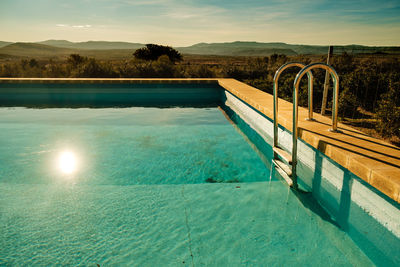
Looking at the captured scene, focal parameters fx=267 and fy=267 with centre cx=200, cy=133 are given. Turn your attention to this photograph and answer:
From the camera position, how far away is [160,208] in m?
2.46

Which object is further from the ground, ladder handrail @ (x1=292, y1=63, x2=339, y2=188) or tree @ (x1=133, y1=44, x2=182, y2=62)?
tree @ (x1=133, y1=44, x2=182, y2=62)

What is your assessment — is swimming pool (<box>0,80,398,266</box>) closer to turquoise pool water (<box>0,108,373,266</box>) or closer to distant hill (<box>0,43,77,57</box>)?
turquoise pool water (<box>0,108,373,266</box>)

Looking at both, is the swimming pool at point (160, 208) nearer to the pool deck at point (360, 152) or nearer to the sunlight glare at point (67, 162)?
the sunlight glare at point (67, 162)

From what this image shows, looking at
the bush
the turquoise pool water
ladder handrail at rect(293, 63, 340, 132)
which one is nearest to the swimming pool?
the turquoise pool water

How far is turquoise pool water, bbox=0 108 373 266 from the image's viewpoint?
1.87 m

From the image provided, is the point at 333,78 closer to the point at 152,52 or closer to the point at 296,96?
the point at 296,96

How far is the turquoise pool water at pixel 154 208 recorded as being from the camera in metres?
1.87

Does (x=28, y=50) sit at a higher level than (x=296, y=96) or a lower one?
higher

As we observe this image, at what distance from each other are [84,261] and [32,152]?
2.81 metres

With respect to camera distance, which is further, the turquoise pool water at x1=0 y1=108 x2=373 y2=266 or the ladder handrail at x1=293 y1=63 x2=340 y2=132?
the ladder handrail at x1=293 y1=63 x2=340 y2=132

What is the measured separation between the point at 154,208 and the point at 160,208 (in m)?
0.06

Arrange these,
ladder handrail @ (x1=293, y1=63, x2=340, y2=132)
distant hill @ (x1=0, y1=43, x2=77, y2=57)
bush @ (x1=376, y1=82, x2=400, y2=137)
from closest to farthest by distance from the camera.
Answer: ladder handrail @ (x1=293, y1=63, x2=340, y2=132) → bush @ (x1=376, y1=82, x2=400, y2=137) → distant hill @ (x1=0, y1=43, x2=77, y2=57)

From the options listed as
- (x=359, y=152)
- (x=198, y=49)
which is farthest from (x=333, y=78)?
(x=198, y=49)

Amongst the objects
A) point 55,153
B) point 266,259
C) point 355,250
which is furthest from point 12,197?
point 355,250
